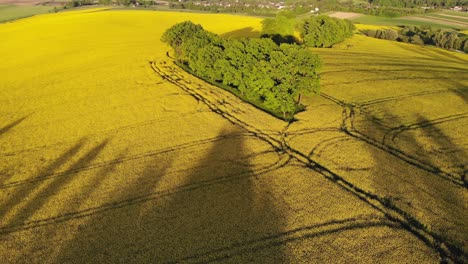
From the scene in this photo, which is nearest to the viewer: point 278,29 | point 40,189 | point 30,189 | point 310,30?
point 40,189

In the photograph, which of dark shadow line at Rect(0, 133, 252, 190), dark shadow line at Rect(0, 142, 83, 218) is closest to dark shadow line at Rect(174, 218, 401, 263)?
dark shadow line at Rect(0, 133, 252, 190)

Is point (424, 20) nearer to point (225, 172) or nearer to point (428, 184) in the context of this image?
point (428, 184)

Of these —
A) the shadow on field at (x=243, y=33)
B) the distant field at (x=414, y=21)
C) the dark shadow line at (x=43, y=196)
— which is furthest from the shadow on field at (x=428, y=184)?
the distant field at (x=414, y=21)

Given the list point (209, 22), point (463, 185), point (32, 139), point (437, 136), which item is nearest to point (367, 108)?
point (437, 136)

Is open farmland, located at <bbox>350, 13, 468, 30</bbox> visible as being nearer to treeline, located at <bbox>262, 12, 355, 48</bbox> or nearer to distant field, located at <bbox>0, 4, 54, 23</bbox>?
treeline, located at <bbox>262, 12, 355, 48</bbox>

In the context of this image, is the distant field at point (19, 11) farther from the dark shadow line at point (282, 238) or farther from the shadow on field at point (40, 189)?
the dark shadow line at point (282, 238)

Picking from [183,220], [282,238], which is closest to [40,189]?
[183,220]
